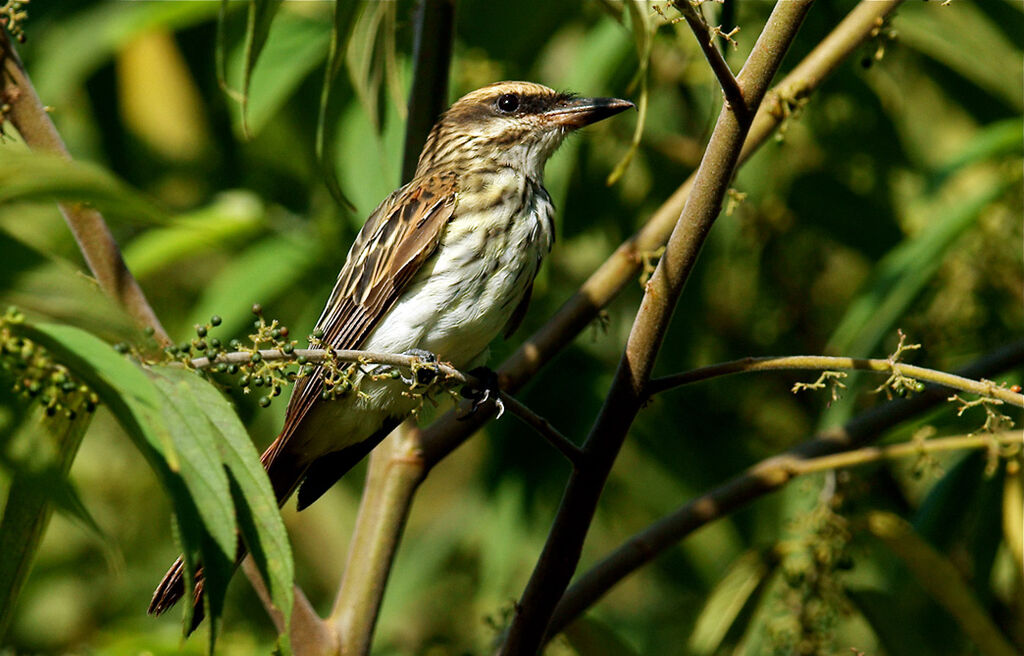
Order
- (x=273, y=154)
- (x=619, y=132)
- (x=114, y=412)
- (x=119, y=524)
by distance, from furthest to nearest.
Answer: (x=119, y=524) < (x=273, y=154) < (x=619, y=132) < (x=114, y=412)

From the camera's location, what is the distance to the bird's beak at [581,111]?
359 cm

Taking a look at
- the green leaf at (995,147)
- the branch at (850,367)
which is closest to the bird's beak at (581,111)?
the green leaf at (995,147)

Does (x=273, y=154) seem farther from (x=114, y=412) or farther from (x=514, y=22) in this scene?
(x=114, y=412)

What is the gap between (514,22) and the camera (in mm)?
3682

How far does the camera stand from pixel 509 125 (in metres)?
3.93

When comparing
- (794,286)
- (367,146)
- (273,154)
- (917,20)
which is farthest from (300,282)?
(917,20)

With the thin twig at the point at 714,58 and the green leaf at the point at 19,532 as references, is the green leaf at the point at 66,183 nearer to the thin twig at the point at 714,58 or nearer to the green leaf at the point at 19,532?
the green leaf at the point at 19,532

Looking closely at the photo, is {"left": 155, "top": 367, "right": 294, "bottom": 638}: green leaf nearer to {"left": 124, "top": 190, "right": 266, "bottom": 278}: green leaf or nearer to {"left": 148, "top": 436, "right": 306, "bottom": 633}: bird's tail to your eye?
{"left": 148, "top": 436, "right": 306, "bottom": 633}: bird's tail

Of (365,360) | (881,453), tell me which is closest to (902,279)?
(881,453)

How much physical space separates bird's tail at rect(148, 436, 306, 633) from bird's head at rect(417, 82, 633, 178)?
108 cm

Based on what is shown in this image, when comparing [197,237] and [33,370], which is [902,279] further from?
[33,370]

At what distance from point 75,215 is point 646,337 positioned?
142 cm

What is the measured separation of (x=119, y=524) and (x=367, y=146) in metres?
2.44

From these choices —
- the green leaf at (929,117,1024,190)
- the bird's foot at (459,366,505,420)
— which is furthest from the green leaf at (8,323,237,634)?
the green leaf at (929,117,1024,190)
